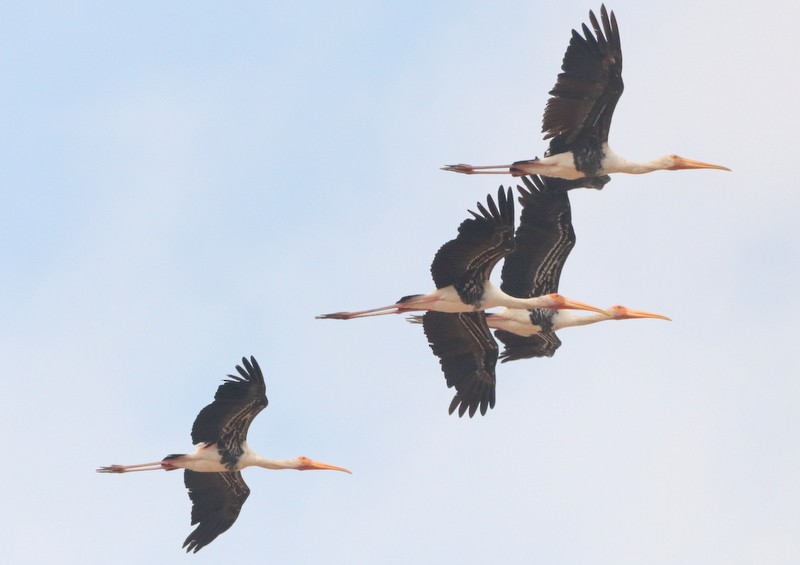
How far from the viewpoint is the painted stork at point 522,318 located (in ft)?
139

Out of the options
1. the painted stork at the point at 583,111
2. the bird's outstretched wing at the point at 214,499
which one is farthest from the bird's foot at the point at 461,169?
the bird's outstretched wing at the point at 214,499

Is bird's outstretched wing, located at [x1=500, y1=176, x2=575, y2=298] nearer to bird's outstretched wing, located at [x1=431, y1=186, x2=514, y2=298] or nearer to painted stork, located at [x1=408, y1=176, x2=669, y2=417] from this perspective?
painted stork, located at [x1=408, y1=176, x2=669, y2=417]

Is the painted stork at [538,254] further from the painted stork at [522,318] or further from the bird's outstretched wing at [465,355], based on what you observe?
the bird's outstretched wing at [465,355]

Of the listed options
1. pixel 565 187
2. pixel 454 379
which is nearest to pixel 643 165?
pixel 565 187

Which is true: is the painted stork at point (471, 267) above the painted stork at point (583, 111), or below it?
below

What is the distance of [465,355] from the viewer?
4259 cm

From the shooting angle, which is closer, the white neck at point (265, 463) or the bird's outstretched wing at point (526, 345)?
the white neck at point (265, 463)

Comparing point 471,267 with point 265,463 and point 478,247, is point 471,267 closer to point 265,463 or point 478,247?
point 478,247

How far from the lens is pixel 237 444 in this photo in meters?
41.2

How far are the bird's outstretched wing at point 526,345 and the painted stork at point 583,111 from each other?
347 centimetres

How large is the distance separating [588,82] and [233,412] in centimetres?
850

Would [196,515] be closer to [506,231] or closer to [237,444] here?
[237,444]

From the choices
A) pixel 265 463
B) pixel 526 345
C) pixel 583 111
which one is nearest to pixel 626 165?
pixel 583 111

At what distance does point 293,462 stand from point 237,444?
235 centimetres
